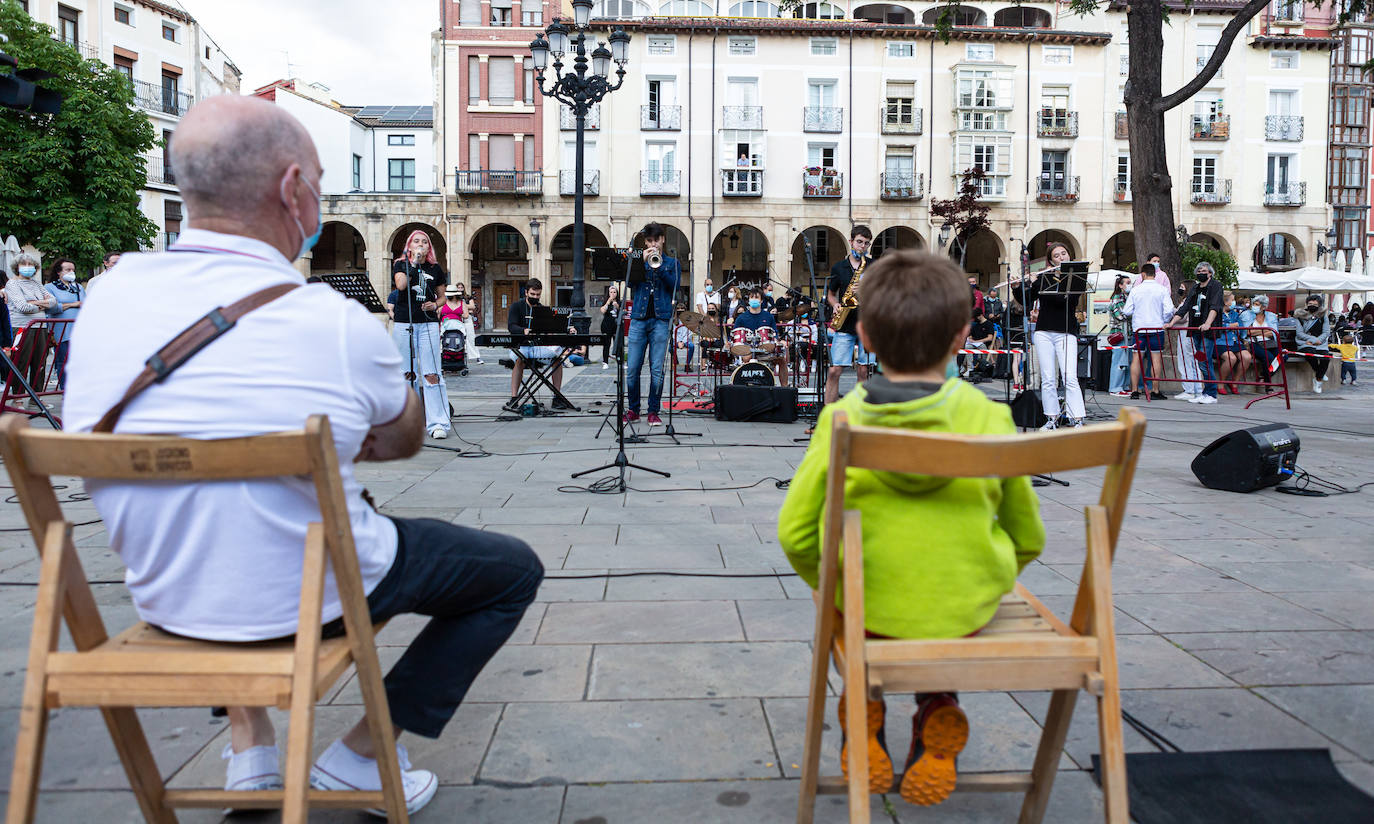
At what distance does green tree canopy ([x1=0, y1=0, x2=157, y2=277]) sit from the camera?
98.3 ft

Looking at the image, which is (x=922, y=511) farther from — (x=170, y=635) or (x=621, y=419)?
(x=621, y=419)

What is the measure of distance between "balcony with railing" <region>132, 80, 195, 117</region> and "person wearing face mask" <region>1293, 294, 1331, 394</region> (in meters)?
38.3

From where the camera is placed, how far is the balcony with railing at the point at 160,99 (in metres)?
39.2

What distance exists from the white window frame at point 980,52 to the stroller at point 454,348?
26874mm

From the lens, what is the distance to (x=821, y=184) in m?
37.6

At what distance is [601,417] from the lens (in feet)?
34.4

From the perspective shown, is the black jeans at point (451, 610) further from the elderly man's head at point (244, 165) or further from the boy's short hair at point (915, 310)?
the boy's short hair at point (915, 310)

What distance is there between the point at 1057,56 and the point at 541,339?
35133 millimetres

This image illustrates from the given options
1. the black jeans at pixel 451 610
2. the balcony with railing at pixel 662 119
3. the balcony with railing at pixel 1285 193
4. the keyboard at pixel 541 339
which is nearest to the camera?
the black jeans at pixel 451 610

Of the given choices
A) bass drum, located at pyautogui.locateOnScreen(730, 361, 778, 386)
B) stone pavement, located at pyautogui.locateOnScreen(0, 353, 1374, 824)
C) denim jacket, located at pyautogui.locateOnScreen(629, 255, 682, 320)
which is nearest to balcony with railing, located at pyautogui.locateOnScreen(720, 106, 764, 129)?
bass drum, located at pyautogui.locateOnScreen(730, 361, 778, 386)

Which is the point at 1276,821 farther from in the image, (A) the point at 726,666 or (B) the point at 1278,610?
(B) the point at 1278,610

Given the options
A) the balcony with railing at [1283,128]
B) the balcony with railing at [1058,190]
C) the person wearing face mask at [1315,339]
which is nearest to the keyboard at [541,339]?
the person wearing face mask at [1315,339]

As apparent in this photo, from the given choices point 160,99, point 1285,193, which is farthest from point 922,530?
point 160,99

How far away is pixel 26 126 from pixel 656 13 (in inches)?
858
